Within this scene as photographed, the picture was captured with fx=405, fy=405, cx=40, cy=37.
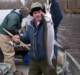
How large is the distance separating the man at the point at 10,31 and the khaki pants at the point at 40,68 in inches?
61.4

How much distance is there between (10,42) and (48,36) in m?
3.13

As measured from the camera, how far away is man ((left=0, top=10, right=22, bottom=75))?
8580 mm

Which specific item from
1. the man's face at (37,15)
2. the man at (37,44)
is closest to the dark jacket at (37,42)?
the man at (37,44)

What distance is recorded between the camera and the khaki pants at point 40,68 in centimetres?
678

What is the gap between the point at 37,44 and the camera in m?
6.68

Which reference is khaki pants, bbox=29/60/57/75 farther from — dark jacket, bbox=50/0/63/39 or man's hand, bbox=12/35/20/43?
man's hand, bbox=12/35/20/43

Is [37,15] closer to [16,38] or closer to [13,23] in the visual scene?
[16,38]

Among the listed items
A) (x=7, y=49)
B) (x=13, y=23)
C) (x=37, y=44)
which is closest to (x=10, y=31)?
(x=13, y=23)

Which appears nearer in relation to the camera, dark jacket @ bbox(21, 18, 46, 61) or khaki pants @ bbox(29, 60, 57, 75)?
dark jacket @ bbox(21, 18, 46, 61)

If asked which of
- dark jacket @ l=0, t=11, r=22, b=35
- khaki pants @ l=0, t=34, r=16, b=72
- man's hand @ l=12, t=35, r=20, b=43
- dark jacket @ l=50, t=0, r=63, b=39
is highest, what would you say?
dark jacket @ l=50, t=0, r=63, b=39

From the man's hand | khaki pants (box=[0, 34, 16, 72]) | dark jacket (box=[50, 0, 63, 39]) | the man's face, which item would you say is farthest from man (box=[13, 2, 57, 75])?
khaki pants (box=[0, 34, 16, 72])

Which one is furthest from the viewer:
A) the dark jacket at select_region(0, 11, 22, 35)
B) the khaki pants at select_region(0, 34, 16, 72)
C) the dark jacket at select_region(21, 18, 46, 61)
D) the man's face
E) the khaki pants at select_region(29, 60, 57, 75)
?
the khaki pants at select_region(0, 34, 16, 72)

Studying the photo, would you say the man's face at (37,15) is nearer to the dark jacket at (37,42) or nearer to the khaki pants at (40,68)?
the dark jacket at (37,42)

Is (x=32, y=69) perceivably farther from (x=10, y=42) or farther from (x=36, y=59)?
(x=10, y=42)
